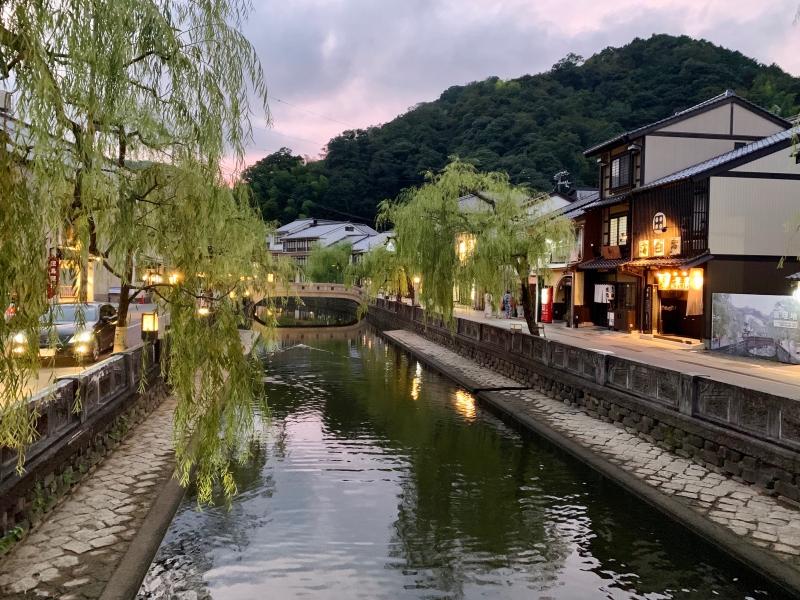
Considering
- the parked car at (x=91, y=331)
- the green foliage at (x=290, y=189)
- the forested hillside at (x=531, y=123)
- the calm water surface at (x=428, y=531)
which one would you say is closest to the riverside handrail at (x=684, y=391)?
the calm water surface at (x=428, y=531)

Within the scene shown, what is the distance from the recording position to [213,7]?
6.86 m

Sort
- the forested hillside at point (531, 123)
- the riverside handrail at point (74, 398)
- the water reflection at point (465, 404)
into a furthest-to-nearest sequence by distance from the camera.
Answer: the forested hillside at point (531, 123) < the water reflection at point (465, 404) < the riverside handrail at point (74, 398)

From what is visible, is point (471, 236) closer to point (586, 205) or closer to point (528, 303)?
point (528, 303)

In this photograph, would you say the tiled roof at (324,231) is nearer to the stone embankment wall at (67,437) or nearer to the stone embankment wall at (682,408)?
the stone embankment wall at (682,408)

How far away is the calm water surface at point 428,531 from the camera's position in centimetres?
768

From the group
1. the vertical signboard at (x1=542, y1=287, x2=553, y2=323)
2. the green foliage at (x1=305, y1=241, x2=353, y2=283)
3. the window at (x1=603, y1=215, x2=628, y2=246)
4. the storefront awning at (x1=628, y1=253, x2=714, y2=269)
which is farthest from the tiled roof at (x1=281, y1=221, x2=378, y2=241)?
the storefront awning at (x1=628, y1=253, x2=714, y2=269)

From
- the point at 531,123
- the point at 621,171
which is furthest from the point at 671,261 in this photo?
the point at 531,123

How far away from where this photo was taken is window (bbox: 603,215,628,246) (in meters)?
30.3

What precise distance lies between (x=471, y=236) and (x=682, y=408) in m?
11.7

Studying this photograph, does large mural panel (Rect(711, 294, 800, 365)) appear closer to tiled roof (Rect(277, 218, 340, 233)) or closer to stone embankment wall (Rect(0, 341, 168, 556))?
stone embankment wall (Rect(0, 341, 168, 556))

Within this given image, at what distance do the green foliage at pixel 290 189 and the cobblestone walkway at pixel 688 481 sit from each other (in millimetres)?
81406

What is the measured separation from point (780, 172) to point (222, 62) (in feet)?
75.3

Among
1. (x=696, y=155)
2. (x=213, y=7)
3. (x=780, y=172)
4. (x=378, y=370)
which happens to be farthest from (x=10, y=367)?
(x=696, y=155)

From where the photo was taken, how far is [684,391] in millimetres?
11633
